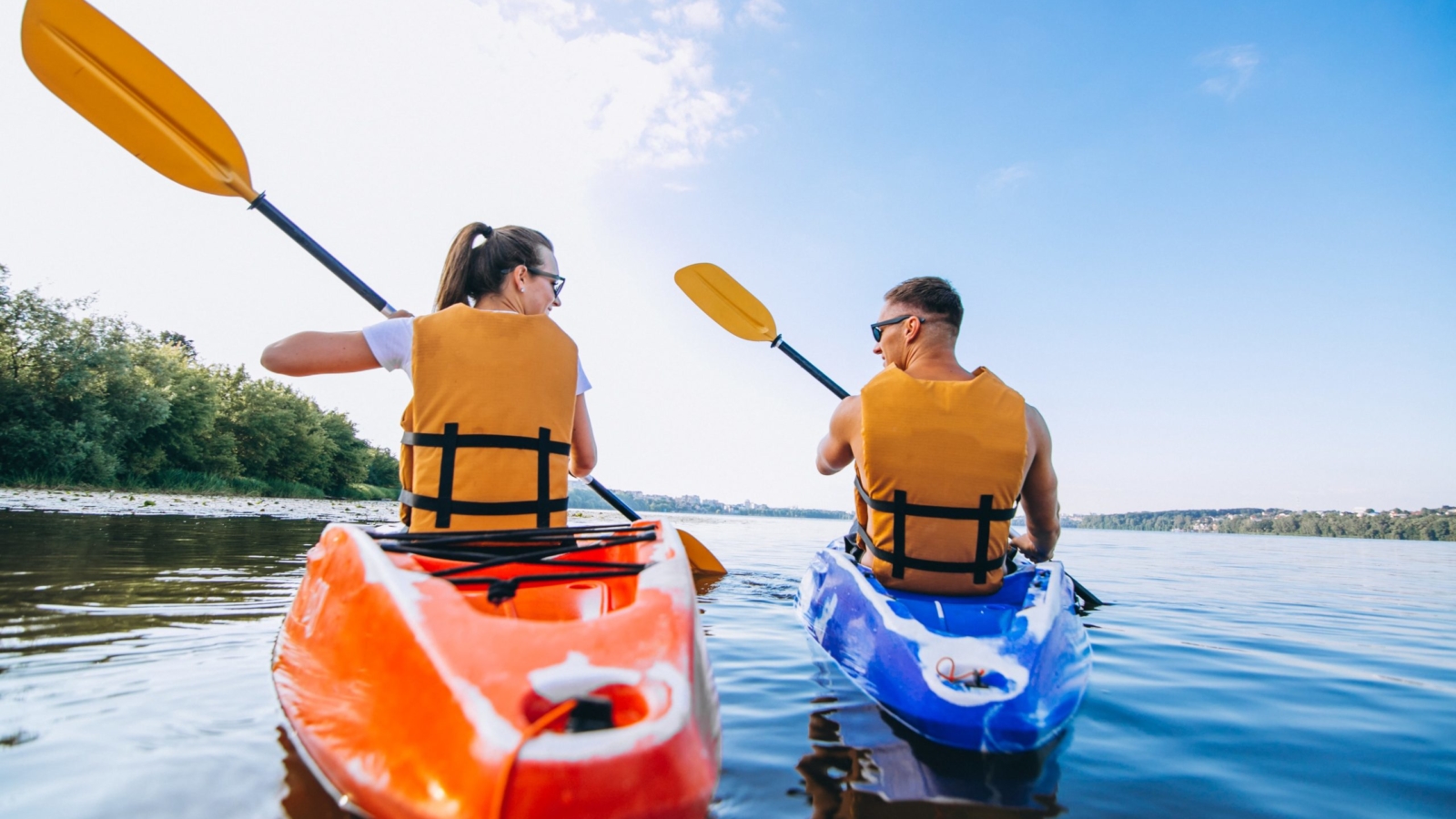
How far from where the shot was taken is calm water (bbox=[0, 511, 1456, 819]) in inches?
69.2

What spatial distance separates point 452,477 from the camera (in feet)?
7.65

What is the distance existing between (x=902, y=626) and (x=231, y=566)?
5.58 meters

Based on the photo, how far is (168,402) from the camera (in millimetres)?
22438

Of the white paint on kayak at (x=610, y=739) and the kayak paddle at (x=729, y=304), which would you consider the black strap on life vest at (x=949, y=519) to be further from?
the kayak paddle at (x=729, y=304)

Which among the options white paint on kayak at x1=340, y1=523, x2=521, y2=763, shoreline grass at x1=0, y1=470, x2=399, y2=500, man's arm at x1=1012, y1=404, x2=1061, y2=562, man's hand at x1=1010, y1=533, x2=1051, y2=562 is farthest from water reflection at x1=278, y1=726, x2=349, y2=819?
shoreline grass at x1=0, y1=470, x2=399, y2=500

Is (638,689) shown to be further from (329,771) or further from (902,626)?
(902,626)

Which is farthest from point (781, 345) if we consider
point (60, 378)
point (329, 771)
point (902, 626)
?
point (60, 378)

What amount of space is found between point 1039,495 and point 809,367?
2964 millimetres

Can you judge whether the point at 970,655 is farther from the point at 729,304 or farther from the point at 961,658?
the point at 729,304

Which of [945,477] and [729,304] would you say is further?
[729,304]

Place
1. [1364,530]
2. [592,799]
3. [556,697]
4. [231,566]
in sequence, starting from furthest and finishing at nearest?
[1364,530] < [231,566] < [556,697] < [592,799]

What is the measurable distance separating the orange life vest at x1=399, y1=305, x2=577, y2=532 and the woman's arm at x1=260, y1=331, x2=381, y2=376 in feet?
1.18

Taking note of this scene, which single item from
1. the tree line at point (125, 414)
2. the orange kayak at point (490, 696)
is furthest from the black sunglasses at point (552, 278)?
the tree line at point (125, 414)

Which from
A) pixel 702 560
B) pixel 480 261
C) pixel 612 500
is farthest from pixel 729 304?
pixel 480 261
